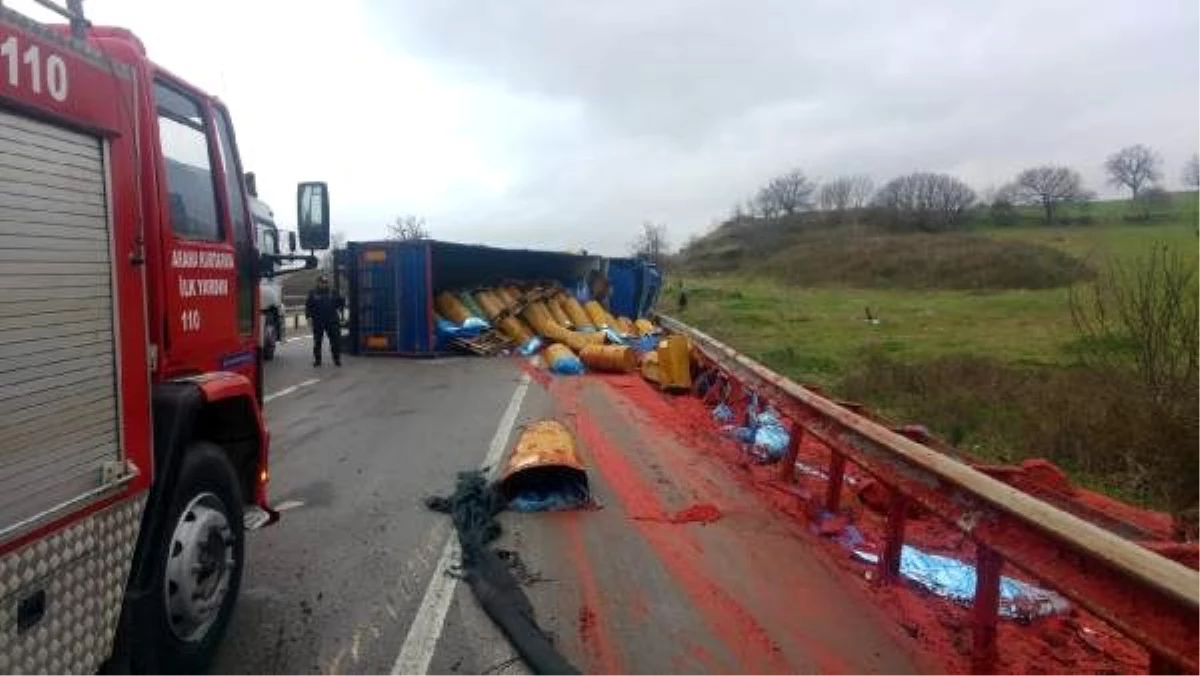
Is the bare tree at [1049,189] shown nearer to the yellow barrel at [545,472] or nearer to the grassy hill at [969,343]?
the grassy hill at [969,343]

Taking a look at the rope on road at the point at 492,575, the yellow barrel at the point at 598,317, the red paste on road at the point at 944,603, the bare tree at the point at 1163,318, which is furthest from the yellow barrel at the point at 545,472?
the yellow barrel at the point at 598,317

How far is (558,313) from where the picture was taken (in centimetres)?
2391

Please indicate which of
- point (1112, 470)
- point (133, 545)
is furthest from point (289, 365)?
point (133, 545)

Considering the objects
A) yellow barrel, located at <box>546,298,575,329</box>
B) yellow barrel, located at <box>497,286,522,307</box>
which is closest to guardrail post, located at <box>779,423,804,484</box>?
yellow barrel, located at <box>546,298,575,329</box>

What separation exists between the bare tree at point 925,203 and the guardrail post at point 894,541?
297 feet

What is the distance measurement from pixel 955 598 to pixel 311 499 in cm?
469

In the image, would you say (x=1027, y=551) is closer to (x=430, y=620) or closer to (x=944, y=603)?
(x=944, y=603)

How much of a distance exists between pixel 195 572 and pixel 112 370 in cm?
110

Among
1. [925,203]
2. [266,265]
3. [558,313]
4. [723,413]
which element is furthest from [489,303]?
[925,203]

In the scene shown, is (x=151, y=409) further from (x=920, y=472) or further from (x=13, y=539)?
(x=920, y=472)

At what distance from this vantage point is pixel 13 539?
2.90 m

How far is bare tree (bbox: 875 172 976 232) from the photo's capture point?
9300 cm

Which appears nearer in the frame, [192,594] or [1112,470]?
[192,594]

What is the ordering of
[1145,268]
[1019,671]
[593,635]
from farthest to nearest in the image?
[1145,268]
[593,635]
[1019,671]
